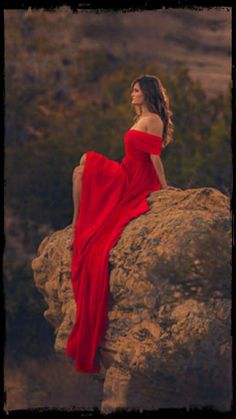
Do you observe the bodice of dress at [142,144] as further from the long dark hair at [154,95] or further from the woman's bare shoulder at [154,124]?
the long dark hair at [154,95]

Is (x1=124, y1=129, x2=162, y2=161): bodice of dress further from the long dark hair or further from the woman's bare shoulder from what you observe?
the long dark hair

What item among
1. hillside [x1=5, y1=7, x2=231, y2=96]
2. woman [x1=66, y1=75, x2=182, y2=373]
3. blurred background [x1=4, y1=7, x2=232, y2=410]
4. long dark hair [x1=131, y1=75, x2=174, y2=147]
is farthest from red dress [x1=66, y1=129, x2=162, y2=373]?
hillside [x1=5, y1=7, x2=231, y2=96]

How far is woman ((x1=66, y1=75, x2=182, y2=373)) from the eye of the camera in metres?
7.84

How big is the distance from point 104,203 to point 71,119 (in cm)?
834

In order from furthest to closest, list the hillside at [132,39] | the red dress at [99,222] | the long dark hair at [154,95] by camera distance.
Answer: the hillside at [132,39]
the long dark hair at [154,95]
the red dress at [99,222]

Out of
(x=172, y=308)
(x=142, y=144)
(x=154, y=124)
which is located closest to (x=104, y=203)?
(x=142, y=144)

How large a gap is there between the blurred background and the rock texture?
2.73 metres

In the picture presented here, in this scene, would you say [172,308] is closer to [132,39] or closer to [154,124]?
[154,124]

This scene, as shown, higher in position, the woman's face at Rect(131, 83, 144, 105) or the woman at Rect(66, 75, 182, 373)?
the woman's face at Rect(131, 83, 144, 105)

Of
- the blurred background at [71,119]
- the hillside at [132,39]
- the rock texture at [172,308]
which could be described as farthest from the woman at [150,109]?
the hillside at [132,39]

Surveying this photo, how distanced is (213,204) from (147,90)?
1.06 metres

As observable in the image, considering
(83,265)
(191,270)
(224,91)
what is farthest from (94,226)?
(224,91)

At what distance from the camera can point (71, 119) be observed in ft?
53.3

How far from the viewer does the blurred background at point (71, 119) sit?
504 inches
